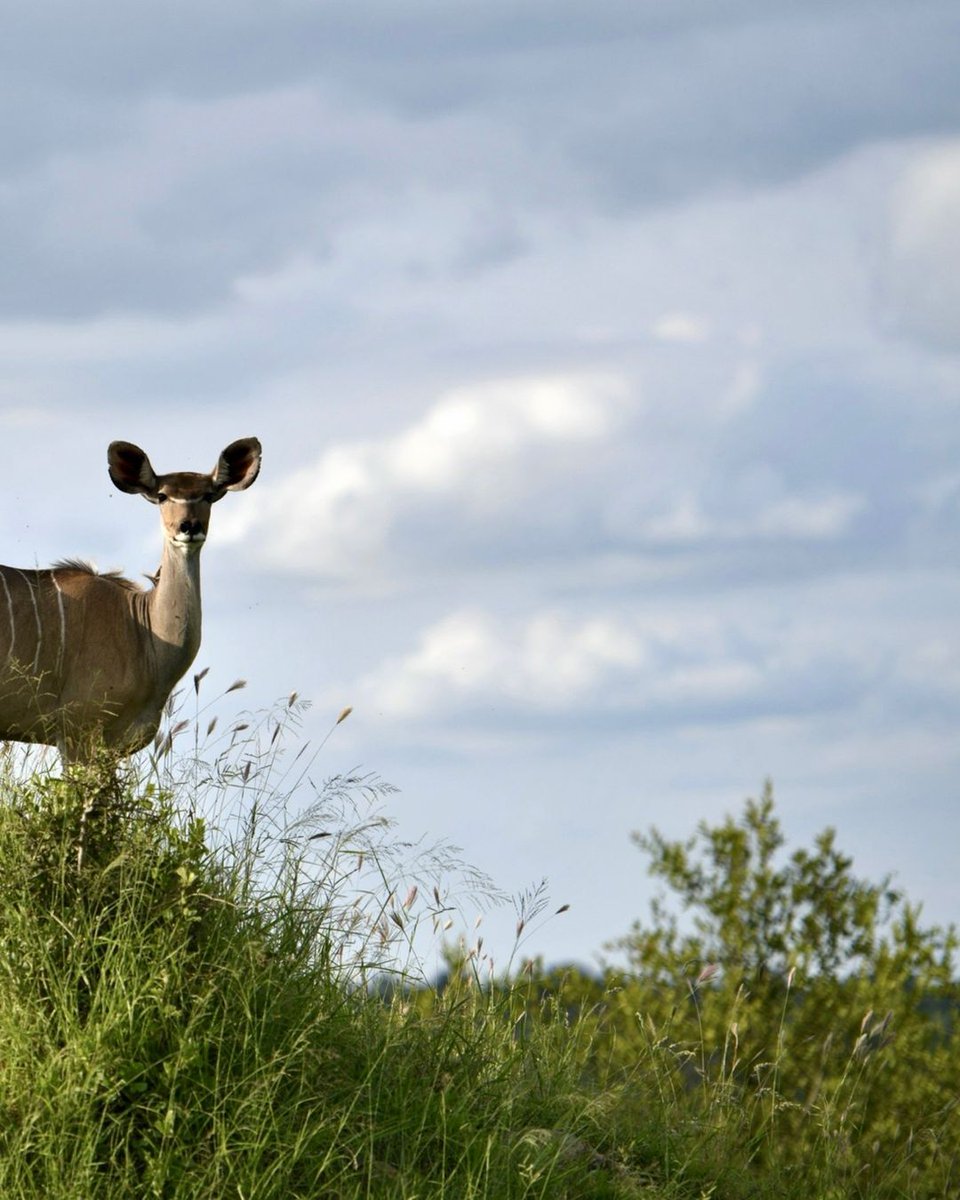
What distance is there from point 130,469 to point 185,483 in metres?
0.39

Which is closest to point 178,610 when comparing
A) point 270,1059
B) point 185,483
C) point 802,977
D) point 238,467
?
point 185,483

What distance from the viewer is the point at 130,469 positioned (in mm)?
10859

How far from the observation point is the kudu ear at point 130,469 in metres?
10.8

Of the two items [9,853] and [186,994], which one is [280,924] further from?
[9,853]

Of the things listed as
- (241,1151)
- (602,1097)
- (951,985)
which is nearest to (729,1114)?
(602,1097)

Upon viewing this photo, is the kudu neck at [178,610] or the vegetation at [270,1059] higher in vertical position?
the kudu neck at [178,610]

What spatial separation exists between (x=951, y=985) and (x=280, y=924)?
1415cm

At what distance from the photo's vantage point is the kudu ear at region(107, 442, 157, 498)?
35.3ft

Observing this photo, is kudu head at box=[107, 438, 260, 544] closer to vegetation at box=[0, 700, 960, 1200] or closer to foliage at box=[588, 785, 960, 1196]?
vegetation at box=[0, 700, 960, 1200]

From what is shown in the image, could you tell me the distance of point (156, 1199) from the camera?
6336 mm

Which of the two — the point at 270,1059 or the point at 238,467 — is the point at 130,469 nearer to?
the point at 238,467

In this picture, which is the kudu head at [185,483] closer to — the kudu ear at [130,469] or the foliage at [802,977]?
the kudu ear at [130,469]

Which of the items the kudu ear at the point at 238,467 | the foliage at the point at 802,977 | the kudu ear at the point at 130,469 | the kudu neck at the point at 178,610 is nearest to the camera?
the kudu ear at the point at 130,469

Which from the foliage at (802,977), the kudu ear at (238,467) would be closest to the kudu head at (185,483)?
the kudu ear at (238,467)
